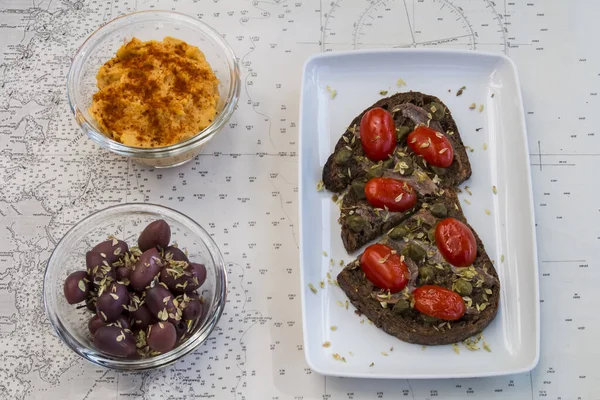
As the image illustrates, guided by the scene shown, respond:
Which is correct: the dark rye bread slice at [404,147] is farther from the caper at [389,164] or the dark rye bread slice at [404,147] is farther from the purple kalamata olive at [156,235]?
the purple kalamata olive at [156,235]

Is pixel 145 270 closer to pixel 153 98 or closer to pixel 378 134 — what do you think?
pixel 153 98

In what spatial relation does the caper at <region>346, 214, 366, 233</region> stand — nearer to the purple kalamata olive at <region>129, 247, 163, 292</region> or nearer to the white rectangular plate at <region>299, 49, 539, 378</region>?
the white rectangular plate at <region>299, 49, 539, 378</region>

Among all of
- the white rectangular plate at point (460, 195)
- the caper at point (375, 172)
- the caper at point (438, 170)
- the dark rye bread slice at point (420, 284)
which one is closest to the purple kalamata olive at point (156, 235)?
the white rectangular plate at point (460, 195)

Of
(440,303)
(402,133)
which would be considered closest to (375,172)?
(402,133)

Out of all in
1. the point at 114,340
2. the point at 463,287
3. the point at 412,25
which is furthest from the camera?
the point at 412,25

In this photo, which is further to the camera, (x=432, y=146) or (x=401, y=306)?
(x=432, y=146)

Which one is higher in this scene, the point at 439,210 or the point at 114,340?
the point at 439,210
